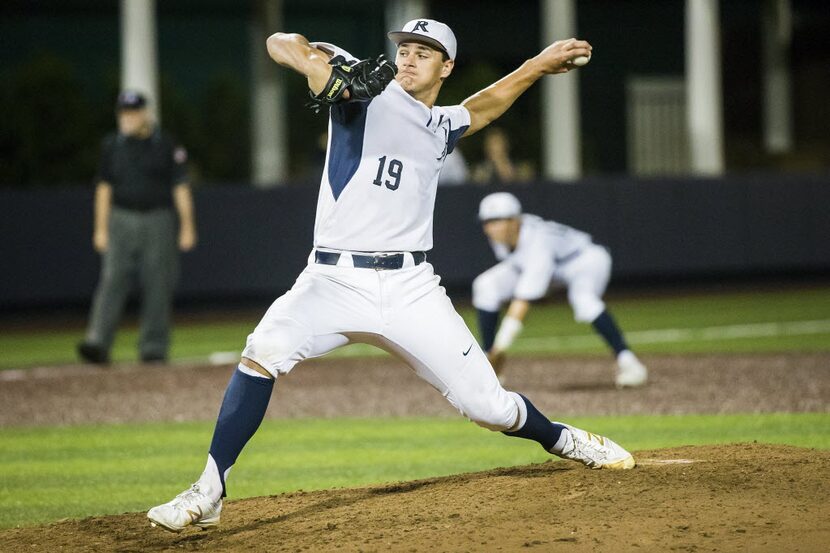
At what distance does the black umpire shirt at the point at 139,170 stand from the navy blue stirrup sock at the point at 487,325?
339cm

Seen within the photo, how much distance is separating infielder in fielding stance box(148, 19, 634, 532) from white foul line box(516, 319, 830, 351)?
27.2 feet

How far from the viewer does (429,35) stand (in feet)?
18.8

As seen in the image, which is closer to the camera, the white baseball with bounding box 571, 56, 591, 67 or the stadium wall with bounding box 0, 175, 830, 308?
the white baseball with bounding box 571, 56, 591, 67

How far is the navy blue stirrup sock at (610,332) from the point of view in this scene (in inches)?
407

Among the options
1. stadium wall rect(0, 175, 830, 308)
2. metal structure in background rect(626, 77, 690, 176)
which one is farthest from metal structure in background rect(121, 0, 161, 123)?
metal structure in background rect(626, 77, 690, 176)

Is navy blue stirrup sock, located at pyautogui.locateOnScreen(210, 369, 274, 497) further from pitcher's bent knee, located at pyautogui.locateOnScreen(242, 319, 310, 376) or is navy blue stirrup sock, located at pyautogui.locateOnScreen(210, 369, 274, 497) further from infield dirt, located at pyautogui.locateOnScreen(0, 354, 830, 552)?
infield dirt, located at pyautogui.locateOnScreen(0, 354, 830, 552)

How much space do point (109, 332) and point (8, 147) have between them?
9.98m

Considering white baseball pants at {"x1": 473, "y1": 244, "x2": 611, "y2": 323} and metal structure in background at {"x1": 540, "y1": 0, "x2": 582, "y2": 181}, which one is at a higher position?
metal structure in background at {"x1": 540, "y1": 0, "x2": 582, "y2": 181}

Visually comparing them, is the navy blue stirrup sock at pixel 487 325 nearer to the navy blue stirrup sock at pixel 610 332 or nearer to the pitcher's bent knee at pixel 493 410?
the navy blue stirrup sock at pixel 610 332

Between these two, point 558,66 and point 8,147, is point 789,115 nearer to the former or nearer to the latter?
point 8,147

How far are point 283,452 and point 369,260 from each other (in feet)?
10.2

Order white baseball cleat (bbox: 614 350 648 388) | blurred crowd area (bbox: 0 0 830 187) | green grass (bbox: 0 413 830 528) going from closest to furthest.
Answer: green grass (bbox: 0 413 830 528)
white baseball cleat (bbox: 614 350 648 388)
blurred crowd area (bbox: 0 0 830 187)

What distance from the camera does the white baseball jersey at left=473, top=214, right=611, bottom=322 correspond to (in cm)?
1035

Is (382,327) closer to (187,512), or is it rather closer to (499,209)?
(187,512)
